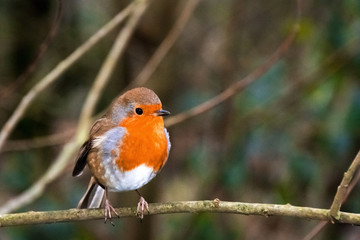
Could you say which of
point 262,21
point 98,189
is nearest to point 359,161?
point 98,189

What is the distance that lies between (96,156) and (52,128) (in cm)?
226

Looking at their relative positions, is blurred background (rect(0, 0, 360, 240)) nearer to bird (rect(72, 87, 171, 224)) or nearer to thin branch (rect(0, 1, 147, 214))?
thin branch (rect(0, 1, 147, 214))

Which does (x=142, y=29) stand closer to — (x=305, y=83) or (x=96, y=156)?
(x=305, y=83)

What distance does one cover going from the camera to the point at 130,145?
314 cm

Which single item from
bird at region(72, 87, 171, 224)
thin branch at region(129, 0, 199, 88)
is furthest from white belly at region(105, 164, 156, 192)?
thin branch at region(129, 0, 199, 88)

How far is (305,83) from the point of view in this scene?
509 cm

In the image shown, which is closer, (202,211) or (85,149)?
(202,211)

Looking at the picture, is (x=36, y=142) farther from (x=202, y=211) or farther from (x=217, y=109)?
(x=202, y=211)

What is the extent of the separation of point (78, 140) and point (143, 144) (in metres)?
1.09

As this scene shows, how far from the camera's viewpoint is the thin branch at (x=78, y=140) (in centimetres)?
379

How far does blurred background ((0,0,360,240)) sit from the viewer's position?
4629 mm

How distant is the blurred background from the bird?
49.6 inches

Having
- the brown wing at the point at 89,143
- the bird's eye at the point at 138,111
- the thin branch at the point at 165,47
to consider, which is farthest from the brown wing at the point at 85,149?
the thin branch at the point at 165,47

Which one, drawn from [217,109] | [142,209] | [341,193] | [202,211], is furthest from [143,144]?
[217,109]
